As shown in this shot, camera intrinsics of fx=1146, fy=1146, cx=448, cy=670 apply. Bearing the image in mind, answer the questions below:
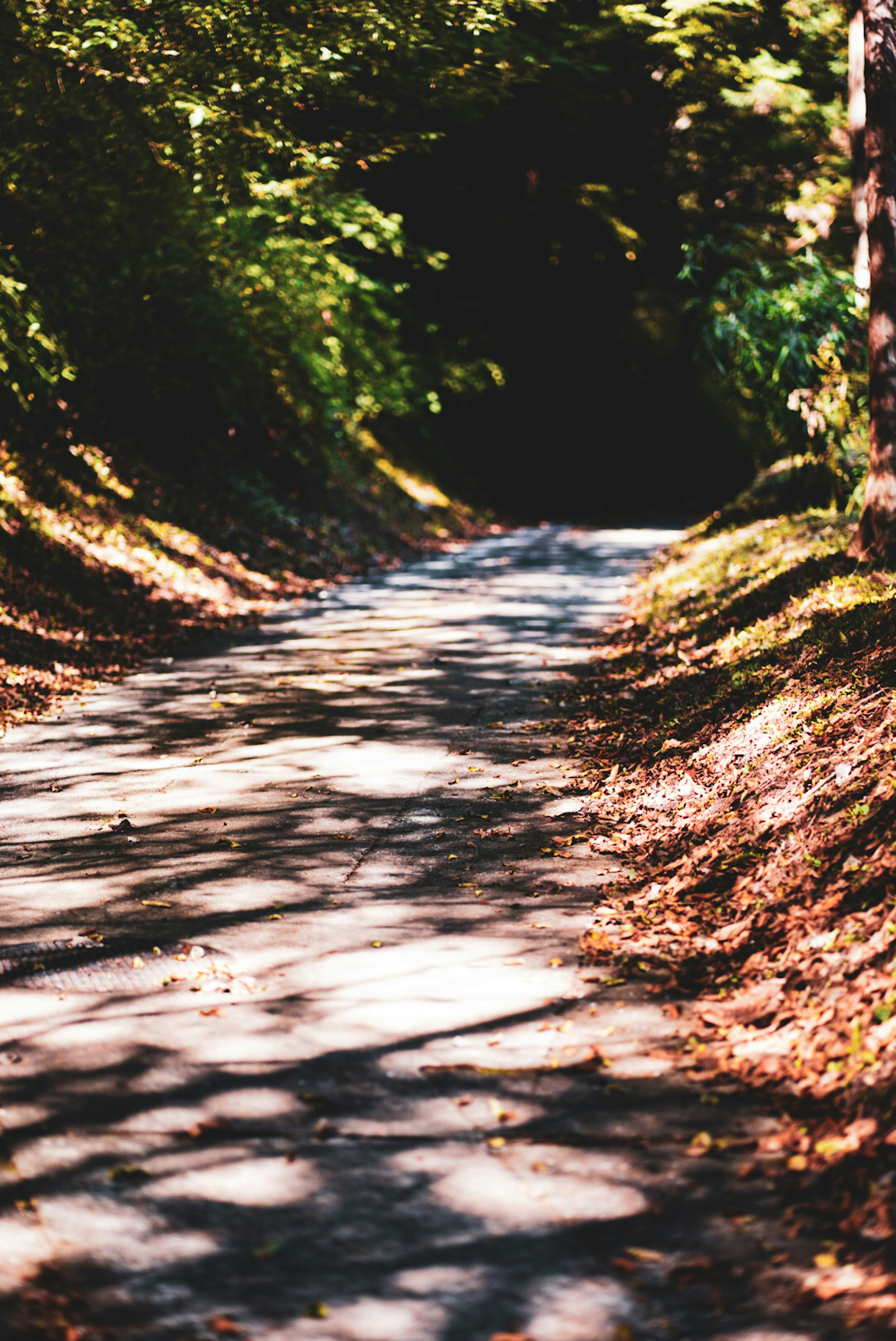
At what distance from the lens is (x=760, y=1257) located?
295 cm

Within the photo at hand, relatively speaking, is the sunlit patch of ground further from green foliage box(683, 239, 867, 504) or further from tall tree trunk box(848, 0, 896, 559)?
green foliage box(683, 239, 867, 504)

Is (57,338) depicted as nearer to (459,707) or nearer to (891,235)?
(459,707)

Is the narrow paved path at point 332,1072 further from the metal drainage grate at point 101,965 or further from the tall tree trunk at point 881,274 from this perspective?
the tall tree trunk at point 881,274

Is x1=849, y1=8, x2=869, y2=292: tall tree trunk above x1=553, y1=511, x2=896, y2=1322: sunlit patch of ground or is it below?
above

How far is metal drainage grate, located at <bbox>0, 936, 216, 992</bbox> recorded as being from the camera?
443cm

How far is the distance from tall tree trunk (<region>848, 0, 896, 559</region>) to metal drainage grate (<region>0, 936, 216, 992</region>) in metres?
6.63

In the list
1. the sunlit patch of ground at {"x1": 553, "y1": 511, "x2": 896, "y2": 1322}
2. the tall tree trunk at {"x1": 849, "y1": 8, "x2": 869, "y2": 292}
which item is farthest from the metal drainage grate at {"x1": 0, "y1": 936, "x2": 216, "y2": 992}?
the tall tree trunk at {"x1": 849, "y1": 8, "x2": 869, "y2": 292}

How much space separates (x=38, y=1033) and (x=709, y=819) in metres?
3.35

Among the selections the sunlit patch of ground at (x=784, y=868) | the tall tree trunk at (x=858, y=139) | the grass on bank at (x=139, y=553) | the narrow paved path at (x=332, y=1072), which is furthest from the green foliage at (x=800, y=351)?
the narrow paved path at (x=332, y=1072)

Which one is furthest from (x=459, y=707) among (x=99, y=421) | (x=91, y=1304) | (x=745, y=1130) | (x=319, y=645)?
(x=99, y=421)

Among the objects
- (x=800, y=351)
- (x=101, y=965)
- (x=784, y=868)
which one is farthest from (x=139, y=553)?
(x=784, y=868)

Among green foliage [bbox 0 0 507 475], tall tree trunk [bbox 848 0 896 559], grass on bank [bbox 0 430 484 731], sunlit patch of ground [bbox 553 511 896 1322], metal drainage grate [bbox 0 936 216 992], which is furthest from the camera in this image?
grass on bank [bbox 0 430 484 731]

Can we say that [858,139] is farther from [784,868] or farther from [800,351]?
[784,868]

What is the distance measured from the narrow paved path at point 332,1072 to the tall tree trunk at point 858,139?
7.50 m
